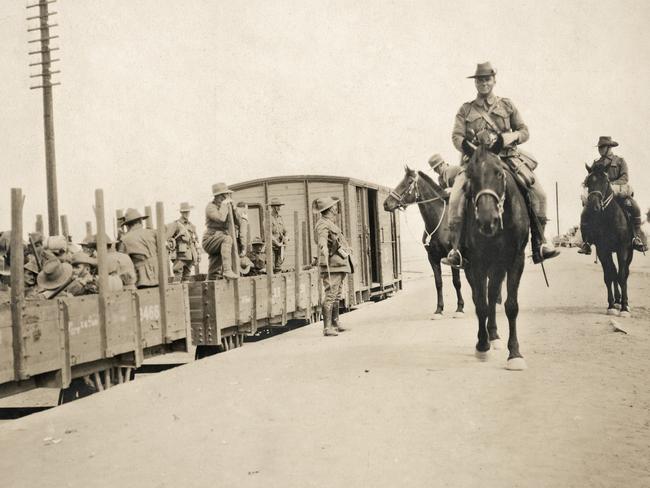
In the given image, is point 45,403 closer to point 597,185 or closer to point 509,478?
point 509,478

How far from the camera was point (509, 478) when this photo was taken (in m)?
3.80

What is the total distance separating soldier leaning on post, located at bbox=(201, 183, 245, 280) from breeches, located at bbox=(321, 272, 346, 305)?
146cm

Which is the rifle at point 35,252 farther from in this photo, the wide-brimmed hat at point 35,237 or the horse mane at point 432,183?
the horse mane at point 432,183

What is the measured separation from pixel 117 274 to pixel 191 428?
383 centimetres

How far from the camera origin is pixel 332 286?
10.9 meters

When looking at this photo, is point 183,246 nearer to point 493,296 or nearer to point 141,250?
point 141,250

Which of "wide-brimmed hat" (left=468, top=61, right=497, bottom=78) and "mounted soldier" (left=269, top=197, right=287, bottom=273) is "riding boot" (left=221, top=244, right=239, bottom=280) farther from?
"wide-brimmed hat" (left=468, top=61, right=497, bottom=78)

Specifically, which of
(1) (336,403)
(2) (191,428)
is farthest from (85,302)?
(1) (336,403)

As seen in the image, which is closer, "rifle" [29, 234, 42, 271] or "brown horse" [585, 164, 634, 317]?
"rifle" [29, 234, 42, 271]

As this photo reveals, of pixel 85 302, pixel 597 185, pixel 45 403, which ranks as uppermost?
pixel 597 185

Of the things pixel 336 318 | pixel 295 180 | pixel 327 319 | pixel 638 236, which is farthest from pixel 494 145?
pixel 295 180

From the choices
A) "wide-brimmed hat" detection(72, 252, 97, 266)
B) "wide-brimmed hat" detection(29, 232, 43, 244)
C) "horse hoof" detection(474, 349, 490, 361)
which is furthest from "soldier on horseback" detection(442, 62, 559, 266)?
"wide-brimmed hat" detection(29, 232, 43, 244)

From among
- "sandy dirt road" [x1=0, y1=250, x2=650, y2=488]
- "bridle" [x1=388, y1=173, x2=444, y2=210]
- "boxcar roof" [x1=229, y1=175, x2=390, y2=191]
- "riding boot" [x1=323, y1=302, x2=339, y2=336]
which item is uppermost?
"boxcar roof" [x1=229, y1=175, x2=390, y2=191]

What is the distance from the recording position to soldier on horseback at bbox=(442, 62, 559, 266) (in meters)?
7.45
